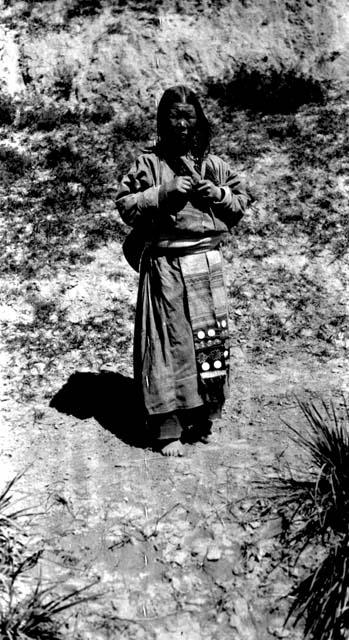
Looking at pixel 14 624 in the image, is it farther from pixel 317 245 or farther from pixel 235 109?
pixel 235 109

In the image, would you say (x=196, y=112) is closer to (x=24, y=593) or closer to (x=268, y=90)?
(x=24, y=593)

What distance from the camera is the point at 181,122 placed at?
13.8ft

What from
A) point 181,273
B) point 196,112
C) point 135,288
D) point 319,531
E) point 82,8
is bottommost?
point 319,531

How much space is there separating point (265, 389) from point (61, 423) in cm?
150

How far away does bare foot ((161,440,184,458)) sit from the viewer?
4469 millimetres

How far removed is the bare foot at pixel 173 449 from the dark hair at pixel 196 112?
170cm

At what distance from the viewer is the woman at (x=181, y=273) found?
423 cm

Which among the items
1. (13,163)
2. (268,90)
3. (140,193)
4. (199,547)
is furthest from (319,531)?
(268,90)

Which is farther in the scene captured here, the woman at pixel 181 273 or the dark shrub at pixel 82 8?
the dark shrub at pixel 82 8

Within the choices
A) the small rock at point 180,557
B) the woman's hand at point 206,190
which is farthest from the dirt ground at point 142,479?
the woman's hand at point 206,190

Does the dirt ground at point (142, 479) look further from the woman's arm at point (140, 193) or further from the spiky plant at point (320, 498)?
the woman's arm at point (140, 193)

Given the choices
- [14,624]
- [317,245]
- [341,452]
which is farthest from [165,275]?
[317,245]

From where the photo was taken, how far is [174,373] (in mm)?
4340

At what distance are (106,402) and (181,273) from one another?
1.44 meters
